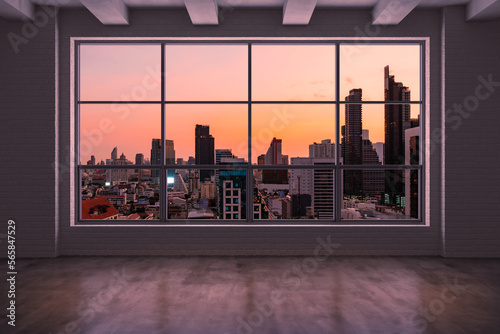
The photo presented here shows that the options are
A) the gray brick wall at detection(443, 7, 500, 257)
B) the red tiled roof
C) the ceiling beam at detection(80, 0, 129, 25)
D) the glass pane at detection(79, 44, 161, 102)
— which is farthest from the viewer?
the red tiled roof

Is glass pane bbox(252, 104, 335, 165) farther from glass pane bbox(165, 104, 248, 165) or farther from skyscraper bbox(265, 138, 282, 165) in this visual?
glass pane bbox(165, 104, 248, 165)

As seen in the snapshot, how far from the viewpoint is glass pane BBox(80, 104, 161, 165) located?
4.72m

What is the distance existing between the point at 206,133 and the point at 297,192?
1801mm

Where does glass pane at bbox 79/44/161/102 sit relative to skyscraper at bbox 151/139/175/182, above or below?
above

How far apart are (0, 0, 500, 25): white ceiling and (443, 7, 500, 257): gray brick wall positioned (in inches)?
12.2

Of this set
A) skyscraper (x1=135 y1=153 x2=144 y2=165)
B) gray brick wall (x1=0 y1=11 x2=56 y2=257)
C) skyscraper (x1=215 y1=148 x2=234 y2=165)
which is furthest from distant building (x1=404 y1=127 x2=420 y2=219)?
gray brick wall (x1=0 y1=11 x2=56 y2=257)

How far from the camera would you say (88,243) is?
459cm

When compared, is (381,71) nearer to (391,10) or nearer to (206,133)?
(391,10)

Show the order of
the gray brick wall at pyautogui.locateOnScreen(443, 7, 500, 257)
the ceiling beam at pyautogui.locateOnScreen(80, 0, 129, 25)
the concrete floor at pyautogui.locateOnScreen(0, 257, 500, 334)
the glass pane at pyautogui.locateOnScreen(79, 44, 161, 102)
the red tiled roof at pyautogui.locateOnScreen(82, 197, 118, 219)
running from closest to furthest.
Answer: the concrete floor at pyautogui.locateOnScreen(0, 257, 500, 334) < the ceiling beam at pyautogui.locateOnScreen(80, 0, 129, 25) < the gray brick wall at pyautogui.locateOnScreen(443, 7, 500, 257) < the glass pane at pyautogui.locateOnScreen(79, 44, 161, 102) < the red tiled roof at pyautogui.locateOnScreen(82, 197, 118, 219)

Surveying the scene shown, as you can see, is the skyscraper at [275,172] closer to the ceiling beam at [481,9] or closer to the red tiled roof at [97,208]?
the red tiled roof at [97,208]

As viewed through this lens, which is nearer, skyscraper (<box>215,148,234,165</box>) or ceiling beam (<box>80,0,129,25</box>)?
ceiling beam (<box>80,0,129,25</box>)

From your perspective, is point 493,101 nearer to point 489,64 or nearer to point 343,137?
point 489,64

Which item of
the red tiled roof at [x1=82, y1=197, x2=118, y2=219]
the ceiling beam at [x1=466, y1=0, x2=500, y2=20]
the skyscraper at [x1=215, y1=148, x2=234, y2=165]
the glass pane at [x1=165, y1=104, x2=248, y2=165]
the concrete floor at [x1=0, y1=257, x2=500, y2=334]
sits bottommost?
the concrete floor at [x1=0, y1=257, x2=500, y2=334]

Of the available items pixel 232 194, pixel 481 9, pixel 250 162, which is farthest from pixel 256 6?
pixel 481 9
